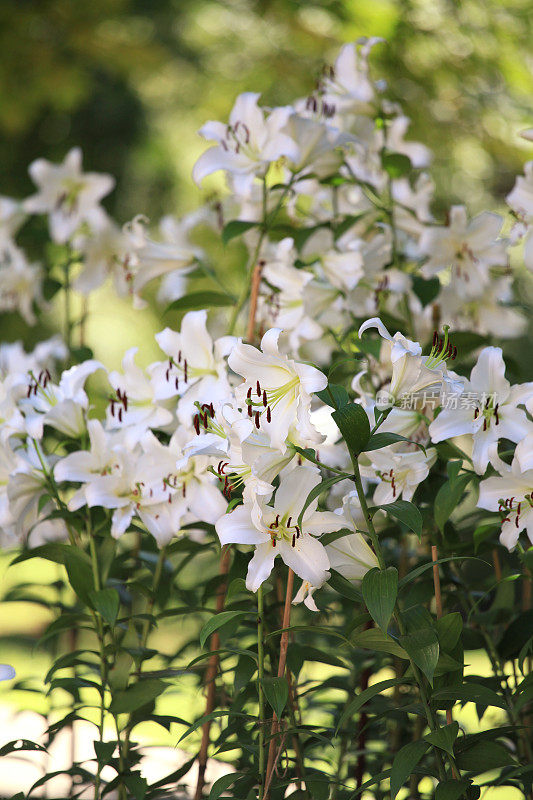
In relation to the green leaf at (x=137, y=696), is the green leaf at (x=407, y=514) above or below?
above

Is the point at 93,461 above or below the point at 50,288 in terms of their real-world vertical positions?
below

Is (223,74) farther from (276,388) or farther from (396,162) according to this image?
(276,388)

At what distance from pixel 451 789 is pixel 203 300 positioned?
626mm

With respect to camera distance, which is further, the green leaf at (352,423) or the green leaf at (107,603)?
the green leaf at (107,603)

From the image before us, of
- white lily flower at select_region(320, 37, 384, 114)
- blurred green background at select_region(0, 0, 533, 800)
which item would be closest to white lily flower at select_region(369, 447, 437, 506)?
white lily flower at select_region(320, 37, 384, 114)

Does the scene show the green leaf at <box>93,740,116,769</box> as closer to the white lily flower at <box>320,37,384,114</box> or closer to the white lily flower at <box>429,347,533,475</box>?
the white lily flower at <box>429,347,533,475</box>

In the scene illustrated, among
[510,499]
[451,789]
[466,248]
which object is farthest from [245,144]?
[451,789]

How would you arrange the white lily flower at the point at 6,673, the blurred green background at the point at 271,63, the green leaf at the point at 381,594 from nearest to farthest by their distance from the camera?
the green leaf at the point at 381,594 → the white lily flower at the point at 6,673 → the blurred green background at the point at 271,63

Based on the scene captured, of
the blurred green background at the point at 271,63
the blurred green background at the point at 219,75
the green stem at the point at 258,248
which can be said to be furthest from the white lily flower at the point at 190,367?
the blurred green background at the point at 271,63

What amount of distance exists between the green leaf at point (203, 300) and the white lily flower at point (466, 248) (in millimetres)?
309

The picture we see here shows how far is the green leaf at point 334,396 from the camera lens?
27.3 inches

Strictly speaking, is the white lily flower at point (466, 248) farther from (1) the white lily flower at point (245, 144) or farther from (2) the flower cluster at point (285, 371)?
(1) the white lily flower at point (245, 144)

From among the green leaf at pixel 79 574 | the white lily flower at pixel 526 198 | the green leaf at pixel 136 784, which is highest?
the white lily flower at pixel 526 198

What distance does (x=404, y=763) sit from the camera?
74 centimetres
